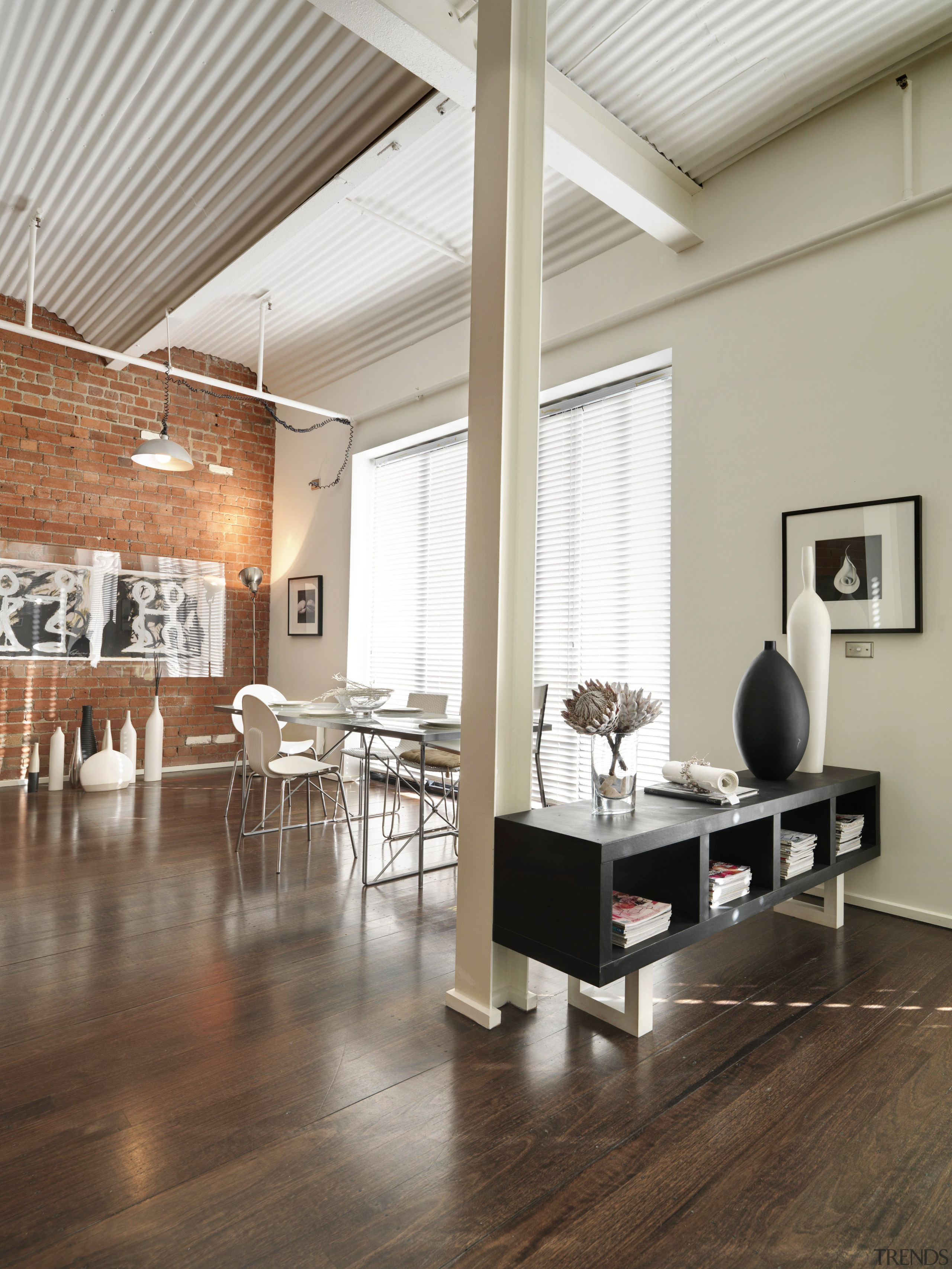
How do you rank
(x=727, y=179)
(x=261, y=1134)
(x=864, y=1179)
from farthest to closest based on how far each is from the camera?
(x=727, y=179), (x=261, y=1134), (x=864, y=1179)

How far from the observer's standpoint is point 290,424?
24.6ft

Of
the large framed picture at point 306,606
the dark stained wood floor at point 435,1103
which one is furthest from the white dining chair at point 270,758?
the large framed picture at point 306,606

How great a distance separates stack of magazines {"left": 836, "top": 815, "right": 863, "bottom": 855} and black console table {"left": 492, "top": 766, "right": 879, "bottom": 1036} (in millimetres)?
292

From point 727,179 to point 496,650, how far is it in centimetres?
314

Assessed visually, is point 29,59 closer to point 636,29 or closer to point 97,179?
point 97,179

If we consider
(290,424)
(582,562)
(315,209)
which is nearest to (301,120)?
(315,209)

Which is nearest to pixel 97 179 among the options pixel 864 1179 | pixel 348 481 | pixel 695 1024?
pixel 348 481

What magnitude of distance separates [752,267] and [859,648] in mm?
1968

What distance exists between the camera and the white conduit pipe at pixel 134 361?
5066 millimetres

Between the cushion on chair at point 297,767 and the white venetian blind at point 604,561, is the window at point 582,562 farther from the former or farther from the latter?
the cushion on chair at point 297,767

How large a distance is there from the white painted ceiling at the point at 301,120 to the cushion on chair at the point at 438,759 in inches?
125

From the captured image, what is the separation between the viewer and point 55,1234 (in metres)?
1.43

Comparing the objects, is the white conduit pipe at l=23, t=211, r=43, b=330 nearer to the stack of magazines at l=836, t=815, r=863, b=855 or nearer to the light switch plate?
the light switch plate

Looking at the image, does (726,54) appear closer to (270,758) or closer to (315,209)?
(315,209)
